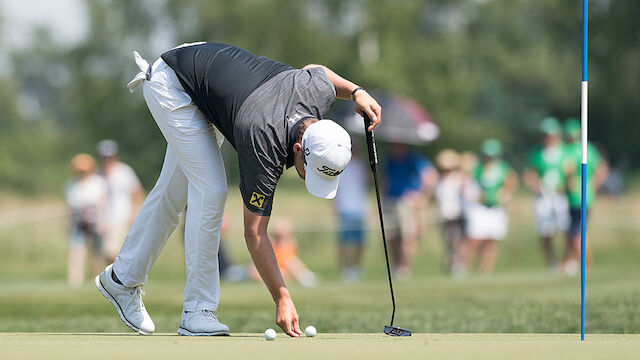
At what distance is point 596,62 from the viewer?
37.8m

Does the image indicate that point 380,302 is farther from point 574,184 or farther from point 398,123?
point 398,123

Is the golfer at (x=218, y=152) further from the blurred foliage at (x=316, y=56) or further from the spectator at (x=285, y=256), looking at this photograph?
the blurred foliage at (x=316, y=56)

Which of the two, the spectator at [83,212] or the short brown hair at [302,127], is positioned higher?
the short brown hair at [302,127]

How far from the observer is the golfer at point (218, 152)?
5.06 metres

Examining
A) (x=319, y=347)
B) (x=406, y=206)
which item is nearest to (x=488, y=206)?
(x=406, y=206)

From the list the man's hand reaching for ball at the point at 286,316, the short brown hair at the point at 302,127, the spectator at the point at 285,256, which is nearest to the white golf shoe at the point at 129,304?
the man's hand reaching for ball at the point at 286,316

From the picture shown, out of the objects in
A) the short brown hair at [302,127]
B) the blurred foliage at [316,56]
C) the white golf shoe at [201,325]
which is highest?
the blurred foliage at [316,56]

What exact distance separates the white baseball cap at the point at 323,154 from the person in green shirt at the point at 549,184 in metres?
9.39

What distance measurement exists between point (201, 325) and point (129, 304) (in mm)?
650

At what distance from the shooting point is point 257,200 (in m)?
5.09

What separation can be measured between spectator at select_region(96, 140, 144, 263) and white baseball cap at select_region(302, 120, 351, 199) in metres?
8.99

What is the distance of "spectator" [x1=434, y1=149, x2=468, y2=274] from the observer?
49.3 ft

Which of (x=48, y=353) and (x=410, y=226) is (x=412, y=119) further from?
(x=48, y=353)

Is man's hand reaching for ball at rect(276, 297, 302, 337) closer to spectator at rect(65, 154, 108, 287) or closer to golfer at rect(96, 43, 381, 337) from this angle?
golfer at rect(96, 43, 381, 337)
